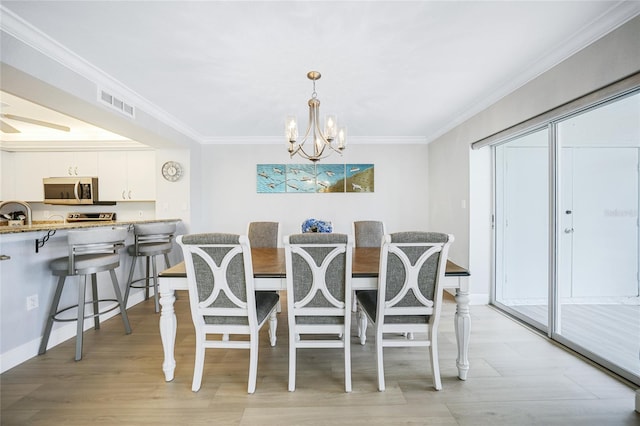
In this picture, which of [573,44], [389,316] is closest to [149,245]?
[389,316]

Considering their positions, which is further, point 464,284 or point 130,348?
point 130,348

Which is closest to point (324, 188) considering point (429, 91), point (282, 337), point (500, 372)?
point (429, 91)

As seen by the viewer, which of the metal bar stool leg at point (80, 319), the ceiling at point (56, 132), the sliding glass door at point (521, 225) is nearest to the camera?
the metal bar stool leg at point (80, 319)

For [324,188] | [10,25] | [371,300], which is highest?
[10,25]

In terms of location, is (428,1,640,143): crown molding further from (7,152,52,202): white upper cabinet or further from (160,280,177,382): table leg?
(7,152,52,202): white upper cabinet

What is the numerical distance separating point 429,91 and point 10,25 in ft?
10.6

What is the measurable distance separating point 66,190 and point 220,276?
429cm

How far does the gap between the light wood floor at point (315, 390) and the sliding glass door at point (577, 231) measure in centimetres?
47

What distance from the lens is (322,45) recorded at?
185 cm

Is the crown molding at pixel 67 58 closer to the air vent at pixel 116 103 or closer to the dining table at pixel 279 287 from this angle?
the air vent at pixel 116 103

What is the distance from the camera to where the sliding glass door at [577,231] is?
2186 mm

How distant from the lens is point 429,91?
2.62m

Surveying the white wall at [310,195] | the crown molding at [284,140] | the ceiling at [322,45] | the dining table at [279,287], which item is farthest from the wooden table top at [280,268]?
the crown molding at [284,140]

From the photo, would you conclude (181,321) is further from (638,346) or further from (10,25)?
(638,346)
